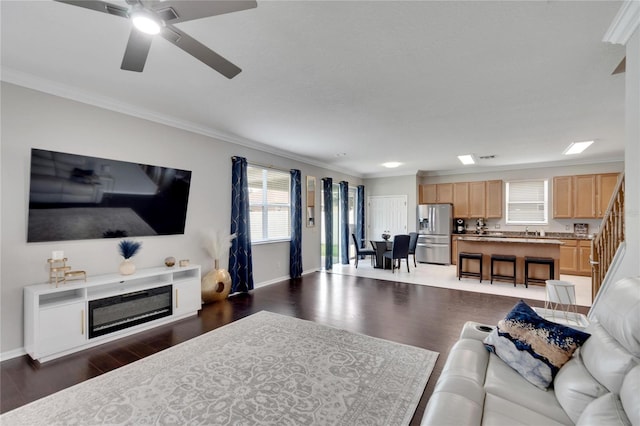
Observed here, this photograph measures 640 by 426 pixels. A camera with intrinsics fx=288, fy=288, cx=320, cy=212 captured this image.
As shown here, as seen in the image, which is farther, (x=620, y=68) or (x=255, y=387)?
(x=620, y=68)

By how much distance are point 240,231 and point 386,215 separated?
549 cm

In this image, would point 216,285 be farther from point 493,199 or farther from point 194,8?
point 493,199

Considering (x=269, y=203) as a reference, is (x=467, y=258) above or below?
below

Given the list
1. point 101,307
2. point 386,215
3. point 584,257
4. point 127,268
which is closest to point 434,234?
point 386,215

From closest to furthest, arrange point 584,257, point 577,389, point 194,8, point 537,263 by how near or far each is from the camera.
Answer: point 577,389
point 194,8
point 537,263
point 584,257

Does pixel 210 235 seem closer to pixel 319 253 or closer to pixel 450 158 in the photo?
pixel 319 253

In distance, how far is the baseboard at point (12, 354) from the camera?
279cm

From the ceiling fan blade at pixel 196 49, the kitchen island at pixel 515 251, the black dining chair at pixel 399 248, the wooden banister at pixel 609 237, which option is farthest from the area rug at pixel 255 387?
the kitchen island at pixel 515 251

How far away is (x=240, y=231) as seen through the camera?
5.11 metres

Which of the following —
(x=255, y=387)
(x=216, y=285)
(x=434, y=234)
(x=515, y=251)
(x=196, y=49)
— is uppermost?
(x=196, y=49)

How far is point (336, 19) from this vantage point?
2.04 metres

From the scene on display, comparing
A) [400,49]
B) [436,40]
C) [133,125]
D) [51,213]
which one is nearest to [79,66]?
[133,125]

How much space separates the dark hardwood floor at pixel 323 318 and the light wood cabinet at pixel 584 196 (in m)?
3.84

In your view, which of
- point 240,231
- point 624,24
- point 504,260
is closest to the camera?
point 624,24
